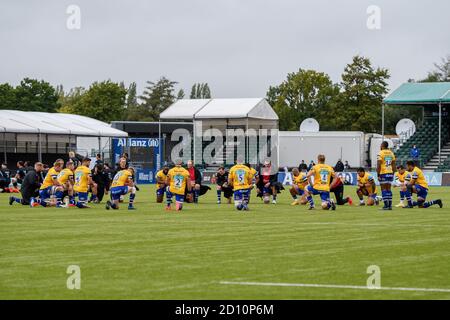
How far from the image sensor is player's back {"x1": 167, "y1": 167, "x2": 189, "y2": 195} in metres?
30.7

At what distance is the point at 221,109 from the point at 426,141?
16.7m

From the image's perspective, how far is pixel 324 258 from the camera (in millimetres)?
14961

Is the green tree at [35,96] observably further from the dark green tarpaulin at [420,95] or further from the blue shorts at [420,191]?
the blue shorts at [420,191]

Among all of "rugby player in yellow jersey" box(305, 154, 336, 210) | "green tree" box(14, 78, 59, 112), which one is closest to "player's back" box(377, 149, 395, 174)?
"rugby player in yellow jersey" box(305, 154, 336, 210)

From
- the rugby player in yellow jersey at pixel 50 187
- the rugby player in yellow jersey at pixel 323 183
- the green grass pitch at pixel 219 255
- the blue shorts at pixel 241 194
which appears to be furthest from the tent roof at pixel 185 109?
the green grass pitch at pixel 219 255

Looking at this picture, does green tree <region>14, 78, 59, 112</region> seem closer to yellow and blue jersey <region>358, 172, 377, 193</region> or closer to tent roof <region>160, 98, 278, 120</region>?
tent roof <region>160, 98, 278, 120</region>

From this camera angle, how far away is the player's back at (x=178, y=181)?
101 ft

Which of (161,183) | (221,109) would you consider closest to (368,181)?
(161,183)

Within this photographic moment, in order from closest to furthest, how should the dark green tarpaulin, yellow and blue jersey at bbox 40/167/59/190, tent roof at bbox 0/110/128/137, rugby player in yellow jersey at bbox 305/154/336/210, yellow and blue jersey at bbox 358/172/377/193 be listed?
rugby player in yellow jersey at bbox 305/154/336/210, yellow and blue jersey at bbox 40/167/59/190, yellow and blue jersey at bbox 358/172/377/193, tent roof at bbox 0/110/128/137, the dark green tarpaulin

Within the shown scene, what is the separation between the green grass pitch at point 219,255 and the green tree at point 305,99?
84345 millimetres

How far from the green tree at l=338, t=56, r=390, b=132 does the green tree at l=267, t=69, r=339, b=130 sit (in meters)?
2.92

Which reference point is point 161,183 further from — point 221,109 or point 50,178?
point 221,109

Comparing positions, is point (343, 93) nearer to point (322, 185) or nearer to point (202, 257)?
point (322, 185)
